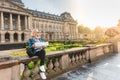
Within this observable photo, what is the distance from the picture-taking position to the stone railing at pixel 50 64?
331cm

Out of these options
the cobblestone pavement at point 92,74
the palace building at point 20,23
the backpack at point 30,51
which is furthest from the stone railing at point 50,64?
the palace building at point 20,23

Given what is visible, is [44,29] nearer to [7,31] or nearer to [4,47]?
[7,31]

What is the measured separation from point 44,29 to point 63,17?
26.0 meters

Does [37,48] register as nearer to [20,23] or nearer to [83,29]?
[20,23]

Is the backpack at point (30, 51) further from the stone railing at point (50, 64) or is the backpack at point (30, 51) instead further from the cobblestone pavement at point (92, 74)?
the cobblestone pavement at point (92, 74)

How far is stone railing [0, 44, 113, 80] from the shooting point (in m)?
3.31

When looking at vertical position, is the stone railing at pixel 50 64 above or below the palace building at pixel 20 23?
below

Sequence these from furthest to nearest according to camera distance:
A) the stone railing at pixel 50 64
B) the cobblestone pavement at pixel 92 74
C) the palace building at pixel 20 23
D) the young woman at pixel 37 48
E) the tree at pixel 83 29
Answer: the tree at pixel 83 29, the palace building at pixel 20 23, the cobblestone pavement at pixel 92 74, the young woman at pixel 37 48, the stone railing at pixel 50 64

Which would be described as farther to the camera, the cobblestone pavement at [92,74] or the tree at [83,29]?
the tree at [83,29]

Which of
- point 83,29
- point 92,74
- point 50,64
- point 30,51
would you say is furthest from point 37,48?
point 83,29

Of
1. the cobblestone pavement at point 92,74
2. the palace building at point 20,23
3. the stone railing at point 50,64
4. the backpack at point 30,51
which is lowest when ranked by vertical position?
the cobblestone pavement at point 92,74

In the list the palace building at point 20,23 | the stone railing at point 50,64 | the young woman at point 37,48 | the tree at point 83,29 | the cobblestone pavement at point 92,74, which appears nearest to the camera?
the stone railing at point 50,64

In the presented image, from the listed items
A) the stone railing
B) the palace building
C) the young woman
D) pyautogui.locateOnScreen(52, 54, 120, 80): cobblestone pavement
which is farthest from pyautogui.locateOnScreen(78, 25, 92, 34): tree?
the young woman

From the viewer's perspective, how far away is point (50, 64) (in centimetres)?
533
